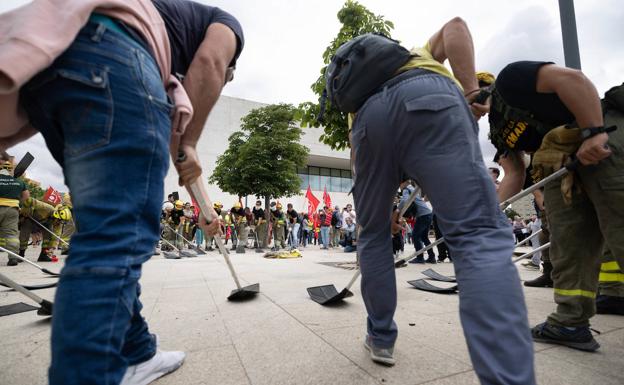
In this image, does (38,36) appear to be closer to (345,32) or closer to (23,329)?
(23,329)

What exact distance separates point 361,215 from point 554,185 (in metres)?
1.30

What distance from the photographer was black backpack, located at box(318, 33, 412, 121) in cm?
137

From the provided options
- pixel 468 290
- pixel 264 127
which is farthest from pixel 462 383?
pixel 264 127

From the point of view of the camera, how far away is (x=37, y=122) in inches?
34.1

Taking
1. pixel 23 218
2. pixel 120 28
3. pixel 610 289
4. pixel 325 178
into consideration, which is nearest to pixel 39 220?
pixel 23 218

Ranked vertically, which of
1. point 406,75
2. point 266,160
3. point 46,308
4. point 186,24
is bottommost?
point 46,308

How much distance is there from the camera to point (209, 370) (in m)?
1.49

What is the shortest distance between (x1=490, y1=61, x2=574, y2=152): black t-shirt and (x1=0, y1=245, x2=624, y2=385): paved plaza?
1228 mm

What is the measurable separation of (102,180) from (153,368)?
3.50 ft

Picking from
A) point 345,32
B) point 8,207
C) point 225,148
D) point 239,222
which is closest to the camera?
point 345,32

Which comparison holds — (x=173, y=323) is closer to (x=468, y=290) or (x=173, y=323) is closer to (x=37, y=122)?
(x=37, y=122)

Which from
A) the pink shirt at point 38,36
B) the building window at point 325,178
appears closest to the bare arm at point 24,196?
the pink shirt at point 38,36

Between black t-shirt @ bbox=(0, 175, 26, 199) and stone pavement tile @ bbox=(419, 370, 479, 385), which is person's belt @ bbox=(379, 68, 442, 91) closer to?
stone pavement tile @ bbox=(419, 370, 479, 385)

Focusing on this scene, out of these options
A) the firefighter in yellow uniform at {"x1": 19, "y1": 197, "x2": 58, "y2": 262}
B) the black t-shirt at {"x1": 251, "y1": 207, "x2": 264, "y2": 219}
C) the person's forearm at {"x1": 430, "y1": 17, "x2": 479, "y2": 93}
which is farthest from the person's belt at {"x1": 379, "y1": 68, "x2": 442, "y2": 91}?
the black t-shirt at {"x1": 251, "y1": 207, "x2": 264, "y2": 219}
